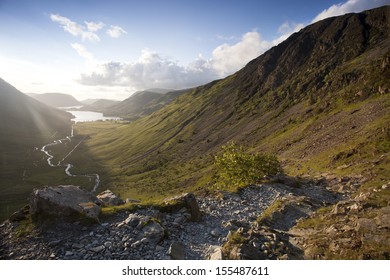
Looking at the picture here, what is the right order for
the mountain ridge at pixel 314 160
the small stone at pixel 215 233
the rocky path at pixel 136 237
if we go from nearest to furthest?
the rocky path at pixel 136 237
the mountain ridge at pixel 314 160
the small stone at pixel 215 233

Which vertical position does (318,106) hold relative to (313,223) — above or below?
above

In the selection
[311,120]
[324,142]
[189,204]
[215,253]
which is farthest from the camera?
[311,120]

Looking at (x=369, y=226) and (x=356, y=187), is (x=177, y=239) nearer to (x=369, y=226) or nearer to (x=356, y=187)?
(x=369, y=226)

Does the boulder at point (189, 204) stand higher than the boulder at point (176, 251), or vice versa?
the boulder at point (189, 204)

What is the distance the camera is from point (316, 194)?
38.1 meters

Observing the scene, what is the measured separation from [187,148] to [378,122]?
122229mm

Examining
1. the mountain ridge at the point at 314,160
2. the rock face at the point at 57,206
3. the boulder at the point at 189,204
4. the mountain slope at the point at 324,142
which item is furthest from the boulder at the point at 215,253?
the rock face at the point at 57,206

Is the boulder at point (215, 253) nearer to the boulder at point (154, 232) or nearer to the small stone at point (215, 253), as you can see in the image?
the small stone at point (215, 253)

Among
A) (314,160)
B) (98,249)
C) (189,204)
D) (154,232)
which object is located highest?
(189,204)

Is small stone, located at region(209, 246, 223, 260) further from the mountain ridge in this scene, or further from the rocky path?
the mountain ridge

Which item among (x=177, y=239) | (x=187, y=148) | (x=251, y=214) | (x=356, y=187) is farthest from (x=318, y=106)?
(x=177, y=239)

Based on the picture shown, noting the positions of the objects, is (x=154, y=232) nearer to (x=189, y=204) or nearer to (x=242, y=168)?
(x=189, y=204)

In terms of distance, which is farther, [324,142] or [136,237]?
[324,142]

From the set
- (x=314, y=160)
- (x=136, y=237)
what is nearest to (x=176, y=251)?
(x=136, y=237)
